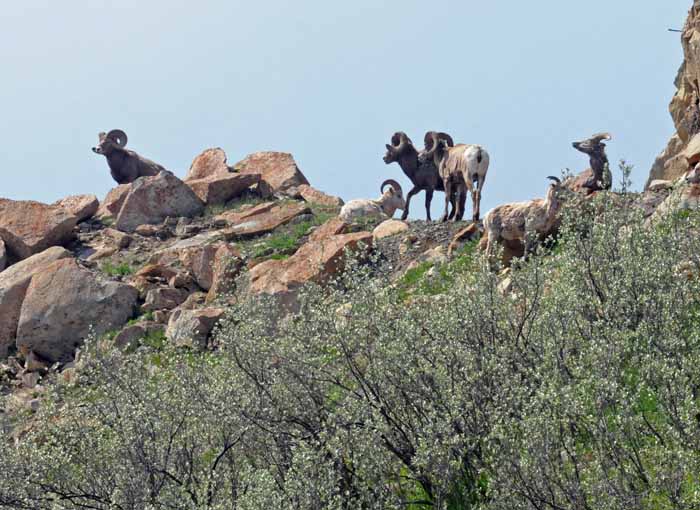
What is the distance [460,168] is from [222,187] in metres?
8.09

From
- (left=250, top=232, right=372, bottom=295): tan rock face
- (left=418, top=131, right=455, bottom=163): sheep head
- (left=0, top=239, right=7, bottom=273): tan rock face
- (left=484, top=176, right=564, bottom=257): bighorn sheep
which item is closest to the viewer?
(left=484, top=176, right=564, bottom=257): bighorn sheep

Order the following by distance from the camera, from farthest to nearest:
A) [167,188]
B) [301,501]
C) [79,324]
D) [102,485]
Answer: [167,188] → [79,324] → [102,485] → [301,501]

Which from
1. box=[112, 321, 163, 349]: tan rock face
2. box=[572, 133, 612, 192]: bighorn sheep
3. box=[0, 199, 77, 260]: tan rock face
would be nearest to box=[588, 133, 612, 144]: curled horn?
box=[572, 133, 612, 192]: bighorn sheep

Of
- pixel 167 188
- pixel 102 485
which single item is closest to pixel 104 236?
pixel 167 188

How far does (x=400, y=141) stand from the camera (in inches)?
1192

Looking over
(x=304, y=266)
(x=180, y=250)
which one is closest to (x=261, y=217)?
(x=180, y=250)

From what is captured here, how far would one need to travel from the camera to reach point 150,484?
13820 millimetres

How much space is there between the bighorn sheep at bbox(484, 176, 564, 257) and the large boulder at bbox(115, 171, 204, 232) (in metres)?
12.6

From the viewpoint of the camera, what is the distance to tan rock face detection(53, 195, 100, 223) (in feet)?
108

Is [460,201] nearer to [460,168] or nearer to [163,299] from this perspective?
[460,168]

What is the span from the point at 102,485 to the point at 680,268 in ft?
23.3

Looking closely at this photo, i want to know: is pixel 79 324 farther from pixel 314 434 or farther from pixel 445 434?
pixel 445 434

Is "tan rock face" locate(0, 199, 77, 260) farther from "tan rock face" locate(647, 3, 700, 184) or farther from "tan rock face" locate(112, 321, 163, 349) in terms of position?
"tan rock face" locate(647, 3, 700, 184)

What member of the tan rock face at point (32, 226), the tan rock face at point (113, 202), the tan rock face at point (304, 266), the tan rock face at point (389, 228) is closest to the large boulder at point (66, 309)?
the tan rock face at point (304, 266)
